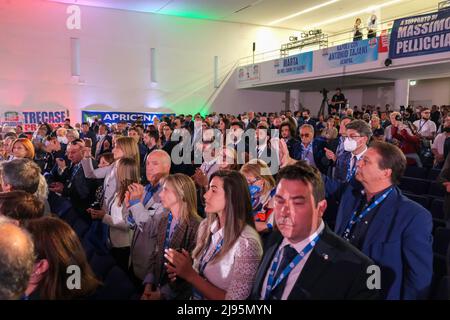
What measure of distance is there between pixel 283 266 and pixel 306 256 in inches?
4.6

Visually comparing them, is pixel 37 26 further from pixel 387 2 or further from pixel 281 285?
pixel 281 285

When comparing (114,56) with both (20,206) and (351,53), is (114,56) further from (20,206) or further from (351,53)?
(20,206)

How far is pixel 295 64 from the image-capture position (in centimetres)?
1441

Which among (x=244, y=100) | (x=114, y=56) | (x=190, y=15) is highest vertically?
(x=190, y=15)

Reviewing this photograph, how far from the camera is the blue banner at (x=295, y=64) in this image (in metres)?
13.8

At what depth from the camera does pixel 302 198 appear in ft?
A: 5.05

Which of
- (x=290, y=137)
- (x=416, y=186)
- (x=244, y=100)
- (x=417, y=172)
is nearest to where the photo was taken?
(x=416, y=186)

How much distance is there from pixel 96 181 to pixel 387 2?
15.4m

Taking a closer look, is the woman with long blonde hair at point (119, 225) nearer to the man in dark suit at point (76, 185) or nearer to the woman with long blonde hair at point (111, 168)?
the woman with long blonde hair at point (111, 168)

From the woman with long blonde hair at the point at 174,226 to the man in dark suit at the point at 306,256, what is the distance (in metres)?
0.85

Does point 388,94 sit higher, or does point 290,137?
point 388,94

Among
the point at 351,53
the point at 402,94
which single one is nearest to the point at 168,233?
the point at 351,53

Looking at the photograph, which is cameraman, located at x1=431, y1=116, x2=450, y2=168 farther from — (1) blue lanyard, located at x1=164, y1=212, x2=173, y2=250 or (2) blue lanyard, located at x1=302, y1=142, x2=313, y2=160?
(1) blue lanyard, located at x1=164, y1=212, x2=173, y2=250
